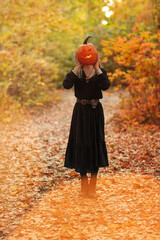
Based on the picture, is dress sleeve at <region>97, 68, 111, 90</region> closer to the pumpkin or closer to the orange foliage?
the pumpkin

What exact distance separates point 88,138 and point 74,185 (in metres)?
1.10

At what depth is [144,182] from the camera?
4.75 meters

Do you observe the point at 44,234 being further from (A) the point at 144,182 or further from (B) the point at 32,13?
(B) the point at 32,13

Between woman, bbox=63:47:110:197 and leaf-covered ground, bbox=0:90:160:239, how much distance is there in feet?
1.85

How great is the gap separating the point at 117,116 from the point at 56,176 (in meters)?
4.58

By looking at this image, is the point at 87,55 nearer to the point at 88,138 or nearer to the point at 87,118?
the point at 87,118

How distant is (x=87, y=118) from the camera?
404 centimetres

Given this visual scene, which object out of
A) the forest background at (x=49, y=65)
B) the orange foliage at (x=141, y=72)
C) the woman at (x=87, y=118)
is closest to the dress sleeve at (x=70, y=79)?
the woman at (x=87, y=118)

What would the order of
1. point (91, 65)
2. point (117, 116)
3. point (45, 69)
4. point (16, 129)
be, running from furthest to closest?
1. point (45, 69)
2. point (117, 116)
3. point (16, 129)
4. point (91, 65)

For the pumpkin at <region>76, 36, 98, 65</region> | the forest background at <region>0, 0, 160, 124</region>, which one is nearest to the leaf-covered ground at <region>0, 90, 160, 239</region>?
the forest background at <region>0, 0, 160, 124</region>

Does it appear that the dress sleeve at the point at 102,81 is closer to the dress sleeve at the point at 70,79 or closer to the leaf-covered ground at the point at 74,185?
the dress sleeve at the point at 70,79

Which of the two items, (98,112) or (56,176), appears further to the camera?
(56,176)

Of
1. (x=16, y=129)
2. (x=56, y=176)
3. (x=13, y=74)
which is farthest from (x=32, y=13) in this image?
(x=56, y=176)

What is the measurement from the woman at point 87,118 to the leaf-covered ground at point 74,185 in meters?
0.56
